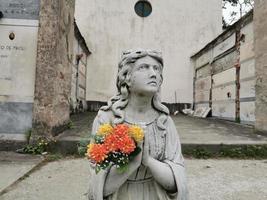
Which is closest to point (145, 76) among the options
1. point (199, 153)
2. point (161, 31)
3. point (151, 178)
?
point (151, 178)

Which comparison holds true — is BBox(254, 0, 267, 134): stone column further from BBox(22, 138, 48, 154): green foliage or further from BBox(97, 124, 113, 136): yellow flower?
BBox(97, 124, 113, 136): yellow flower

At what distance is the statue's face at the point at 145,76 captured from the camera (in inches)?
78.2

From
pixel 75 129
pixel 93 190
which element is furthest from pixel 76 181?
pixel 75 129

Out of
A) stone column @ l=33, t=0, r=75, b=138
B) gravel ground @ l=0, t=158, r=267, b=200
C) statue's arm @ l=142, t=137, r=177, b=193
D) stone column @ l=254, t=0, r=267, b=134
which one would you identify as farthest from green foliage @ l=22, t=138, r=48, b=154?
stone column @ l=254, t=0, r=267, b=134

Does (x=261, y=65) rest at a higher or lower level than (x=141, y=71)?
higher

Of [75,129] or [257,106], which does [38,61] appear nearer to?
[75,129]

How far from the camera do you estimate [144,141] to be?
180 centimetres

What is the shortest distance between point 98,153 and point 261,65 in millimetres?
6529

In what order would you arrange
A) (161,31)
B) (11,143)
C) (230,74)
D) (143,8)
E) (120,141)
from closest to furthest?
(120,141) → (11,143) → (230,74) → (161,31) → (143,8)

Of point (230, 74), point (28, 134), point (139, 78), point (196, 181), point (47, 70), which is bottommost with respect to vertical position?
point (196, 181)

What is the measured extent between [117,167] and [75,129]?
5.68 meters

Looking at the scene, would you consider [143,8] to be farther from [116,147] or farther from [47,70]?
[116,147]

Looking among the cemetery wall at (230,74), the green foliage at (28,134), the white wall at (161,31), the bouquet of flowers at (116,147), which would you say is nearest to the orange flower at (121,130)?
the bouquet of flowers at (116,147)

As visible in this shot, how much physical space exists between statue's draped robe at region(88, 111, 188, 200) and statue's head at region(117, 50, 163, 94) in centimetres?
25
